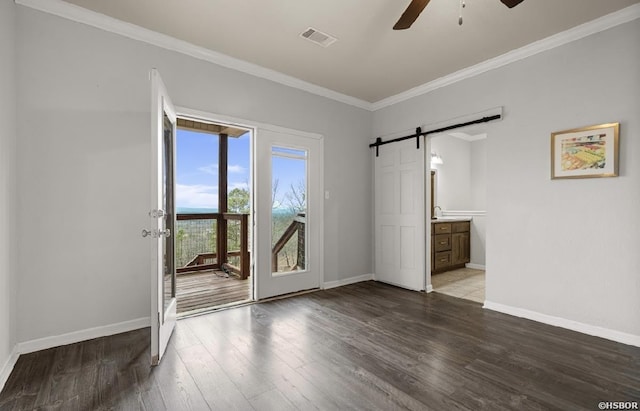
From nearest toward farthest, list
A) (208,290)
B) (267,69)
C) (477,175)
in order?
Result: (267,69), (208,290), (477,175)

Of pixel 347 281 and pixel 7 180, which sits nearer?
pixel 7 180

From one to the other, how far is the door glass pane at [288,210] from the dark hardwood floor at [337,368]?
0.97 metres

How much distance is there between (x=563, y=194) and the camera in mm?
Answer: 2961

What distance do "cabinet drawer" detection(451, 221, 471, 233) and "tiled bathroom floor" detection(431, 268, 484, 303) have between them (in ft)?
2.35

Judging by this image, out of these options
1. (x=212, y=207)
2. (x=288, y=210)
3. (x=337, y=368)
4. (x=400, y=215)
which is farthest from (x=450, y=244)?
(x=212, y=207)

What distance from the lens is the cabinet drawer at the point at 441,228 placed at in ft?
17.1

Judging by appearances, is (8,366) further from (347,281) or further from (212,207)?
(212,207)

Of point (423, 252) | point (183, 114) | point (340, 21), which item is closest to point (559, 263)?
point (423, 252)

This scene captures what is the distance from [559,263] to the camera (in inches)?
118

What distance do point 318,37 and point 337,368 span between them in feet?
9.53

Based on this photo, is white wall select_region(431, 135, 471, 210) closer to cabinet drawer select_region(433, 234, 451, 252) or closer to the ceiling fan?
cabinet drawer select_region(433, 234, 451, 252)

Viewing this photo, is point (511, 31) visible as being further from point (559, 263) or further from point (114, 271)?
point (114, 271)

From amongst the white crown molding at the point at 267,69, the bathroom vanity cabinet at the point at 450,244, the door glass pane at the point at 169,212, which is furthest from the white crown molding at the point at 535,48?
the door glass pane at the point at 169,212

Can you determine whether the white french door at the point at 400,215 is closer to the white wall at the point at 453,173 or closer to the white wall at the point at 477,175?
the white wall at the point at 453,173
